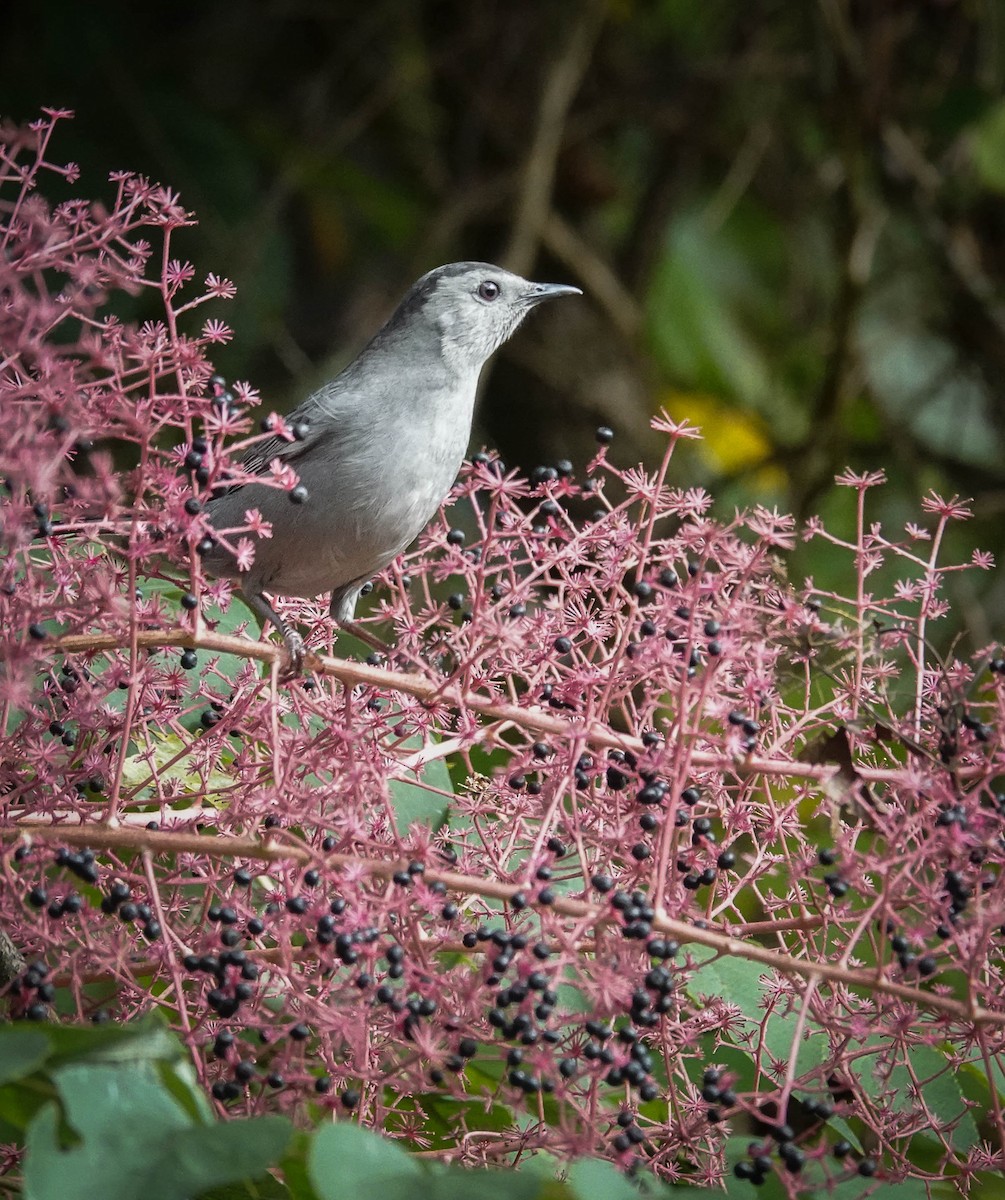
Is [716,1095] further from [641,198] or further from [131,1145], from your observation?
[641,198]

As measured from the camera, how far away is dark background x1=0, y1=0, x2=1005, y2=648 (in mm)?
6832

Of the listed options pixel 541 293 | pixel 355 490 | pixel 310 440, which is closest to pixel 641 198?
pixel 541 293

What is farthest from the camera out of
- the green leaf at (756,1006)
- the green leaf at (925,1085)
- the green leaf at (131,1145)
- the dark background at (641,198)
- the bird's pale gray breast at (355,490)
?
the dark background at (641,198)

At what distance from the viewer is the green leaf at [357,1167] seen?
166cm

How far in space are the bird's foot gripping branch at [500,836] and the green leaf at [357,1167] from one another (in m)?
0.34

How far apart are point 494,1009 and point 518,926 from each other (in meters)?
0.30

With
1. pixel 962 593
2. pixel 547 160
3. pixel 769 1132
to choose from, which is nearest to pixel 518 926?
pixel 769 1132

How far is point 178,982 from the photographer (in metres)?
2.20

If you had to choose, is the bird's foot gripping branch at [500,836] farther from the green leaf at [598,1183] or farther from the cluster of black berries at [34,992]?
the green leaf at [598,1183]

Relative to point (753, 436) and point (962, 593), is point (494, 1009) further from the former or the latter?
point (753, 436)

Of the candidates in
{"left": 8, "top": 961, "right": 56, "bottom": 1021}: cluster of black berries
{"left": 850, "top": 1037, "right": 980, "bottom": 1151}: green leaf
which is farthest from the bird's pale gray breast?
{"left": 850, "top": 1037, "right": 980, "bottom": 1151}: green leaf

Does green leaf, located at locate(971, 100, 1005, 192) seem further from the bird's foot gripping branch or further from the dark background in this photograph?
the bird's foot gripping branch

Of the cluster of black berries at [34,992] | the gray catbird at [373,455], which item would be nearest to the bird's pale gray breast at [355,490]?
the gray catbird at [373,455]

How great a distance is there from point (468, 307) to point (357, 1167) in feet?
9.78
